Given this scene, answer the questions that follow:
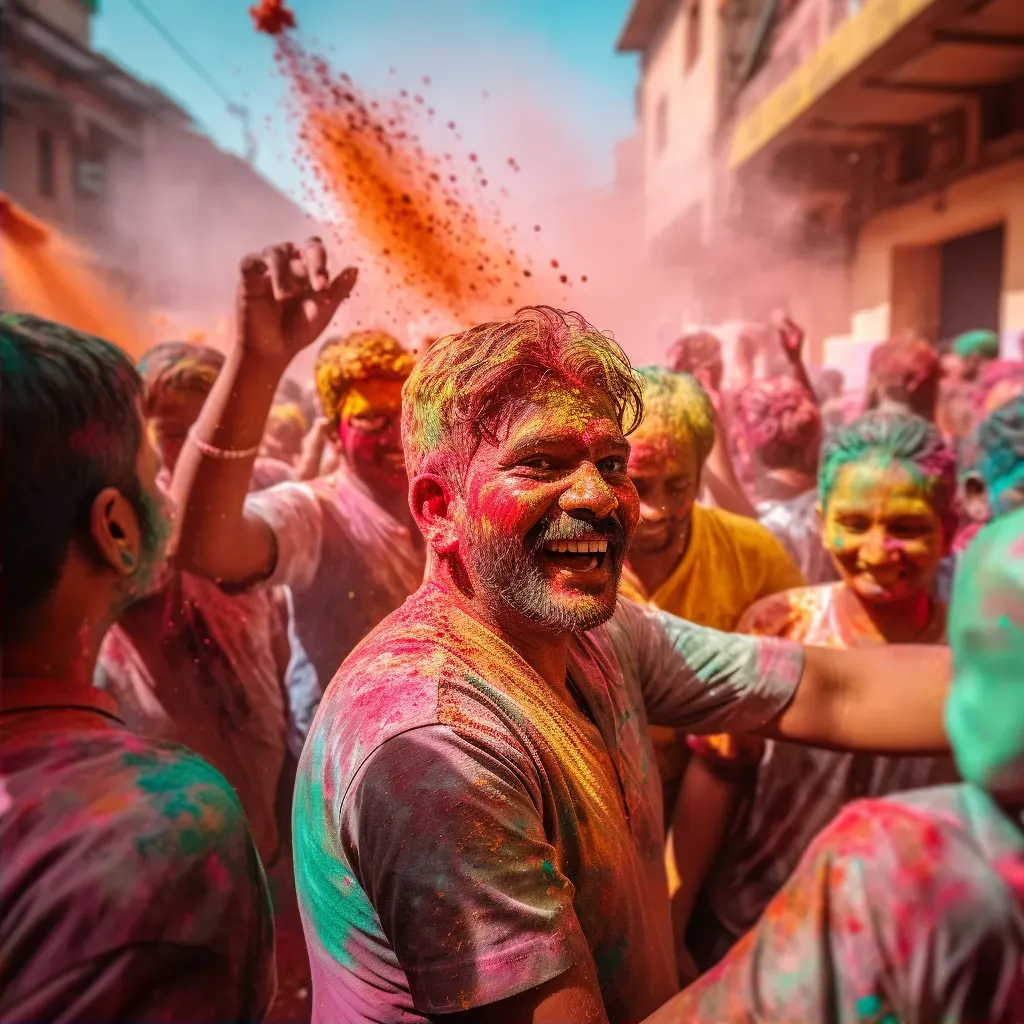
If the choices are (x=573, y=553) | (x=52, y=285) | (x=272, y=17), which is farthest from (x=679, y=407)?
(x=52, y=285)

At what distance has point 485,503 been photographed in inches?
54.4

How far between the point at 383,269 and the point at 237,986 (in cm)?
190

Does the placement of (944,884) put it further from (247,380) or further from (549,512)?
(247,380)

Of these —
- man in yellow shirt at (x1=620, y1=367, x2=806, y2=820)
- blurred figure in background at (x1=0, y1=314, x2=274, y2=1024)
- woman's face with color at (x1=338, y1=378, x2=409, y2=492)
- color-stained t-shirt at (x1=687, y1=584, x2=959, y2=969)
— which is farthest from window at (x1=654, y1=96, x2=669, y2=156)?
blurred figure in background at (x1=0, y1=314, x2=274, y2=1024)

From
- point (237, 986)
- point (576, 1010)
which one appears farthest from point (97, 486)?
point (576, 1010)

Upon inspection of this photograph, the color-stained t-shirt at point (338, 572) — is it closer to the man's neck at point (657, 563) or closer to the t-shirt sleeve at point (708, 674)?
the man's neck at point (657, 563)

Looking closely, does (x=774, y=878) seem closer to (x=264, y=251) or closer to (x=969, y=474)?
(x=969, y=474)

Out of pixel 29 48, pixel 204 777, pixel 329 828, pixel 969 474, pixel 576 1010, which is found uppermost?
pixel 29 48

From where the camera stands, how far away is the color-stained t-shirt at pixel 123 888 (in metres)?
0.88

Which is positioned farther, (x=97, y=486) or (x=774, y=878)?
(x=774, y=878)

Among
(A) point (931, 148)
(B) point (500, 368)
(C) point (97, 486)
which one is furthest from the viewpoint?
(A) point (931, 148)

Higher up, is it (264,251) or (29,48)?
(29,48)

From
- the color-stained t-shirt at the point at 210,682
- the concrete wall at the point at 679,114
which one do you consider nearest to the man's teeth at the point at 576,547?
the color-stained t-shirt at the point at 210,682

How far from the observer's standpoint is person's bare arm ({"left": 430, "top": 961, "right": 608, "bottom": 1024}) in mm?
1049
